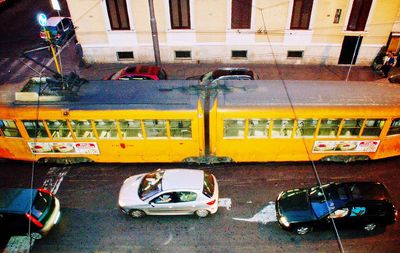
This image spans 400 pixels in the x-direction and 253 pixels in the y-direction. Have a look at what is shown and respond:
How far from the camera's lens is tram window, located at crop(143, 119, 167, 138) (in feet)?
36.4

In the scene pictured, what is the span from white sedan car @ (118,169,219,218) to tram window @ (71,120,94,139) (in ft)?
8.18

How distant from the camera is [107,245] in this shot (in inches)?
391

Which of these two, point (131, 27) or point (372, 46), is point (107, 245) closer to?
point (131, 27)

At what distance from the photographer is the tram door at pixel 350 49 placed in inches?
691

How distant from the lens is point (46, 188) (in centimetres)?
1186

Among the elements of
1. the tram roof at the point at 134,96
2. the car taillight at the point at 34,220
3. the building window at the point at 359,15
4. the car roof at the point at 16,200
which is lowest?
the car taillight at the point at 34,220

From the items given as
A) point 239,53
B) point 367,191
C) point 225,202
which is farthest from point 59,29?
point 367,191

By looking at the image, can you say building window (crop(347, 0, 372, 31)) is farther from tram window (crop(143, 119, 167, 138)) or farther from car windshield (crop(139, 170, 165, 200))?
car windshield (crop(139, 170, 165, 200))

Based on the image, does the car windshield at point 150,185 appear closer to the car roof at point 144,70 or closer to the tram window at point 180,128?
the tram window at point 180,128

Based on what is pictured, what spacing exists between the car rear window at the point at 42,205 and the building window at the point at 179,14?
1123cm

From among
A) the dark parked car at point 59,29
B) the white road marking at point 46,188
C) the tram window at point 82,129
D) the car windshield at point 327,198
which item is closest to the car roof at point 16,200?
the white road marking at point 46,188

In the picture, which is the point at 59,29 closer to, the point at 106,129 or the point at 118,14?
the point at 118,14

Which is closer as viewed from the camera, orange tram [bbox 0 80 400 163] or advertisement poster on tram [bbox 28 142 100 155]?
orange tram [bbox 0 80 400 163]

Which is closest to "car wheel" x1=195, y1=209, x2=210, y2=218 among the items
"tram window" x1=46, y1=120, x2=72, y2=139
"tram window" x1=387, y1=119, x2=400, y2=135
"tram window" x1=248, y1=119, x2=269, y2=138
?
"tram window" x1=248, y1=119, x2=269, y2=138
